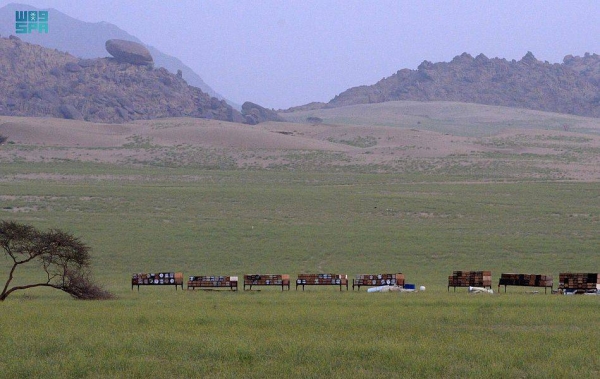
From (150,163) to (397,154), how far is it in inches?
1054

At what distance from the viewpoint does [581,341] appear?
556 inches

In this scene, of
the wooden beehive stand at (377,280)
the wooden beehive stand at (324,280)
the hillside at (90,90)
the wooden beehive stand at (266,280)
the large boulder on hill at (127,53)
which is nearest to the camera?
the wooden beehive stand at (377,280)

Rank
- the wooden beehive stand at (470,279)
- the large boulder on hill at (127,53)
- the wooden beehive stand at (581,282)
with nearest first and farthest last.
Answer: the wooden beehive stand at (581,282) → the wooden beehive stand at (470,279) → the large boulder on hill at (127,53)

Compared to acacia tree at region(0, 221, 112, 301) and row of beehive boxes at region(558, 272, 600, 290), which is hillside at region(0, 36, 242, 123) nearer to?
acacia tree at region(0, 221, 112, 301)

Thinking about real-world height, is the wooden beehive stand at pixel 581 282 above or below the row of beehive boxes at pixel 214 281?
above

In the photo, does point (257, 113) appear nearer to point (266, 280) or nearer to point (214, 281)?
point (266, 280)

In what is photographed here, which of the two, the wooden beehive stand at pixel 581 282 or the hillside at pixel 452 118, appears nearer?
the wooden beehive stand at pixel 581 282

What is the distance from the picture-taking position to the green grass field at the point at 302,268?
500 inches

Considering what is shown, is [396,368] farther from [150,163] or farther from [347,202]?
[150,163]

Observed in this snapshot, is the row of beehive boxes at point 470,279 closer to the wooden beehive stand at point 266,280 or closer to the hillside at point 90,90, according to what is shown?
the wooden beehive stand at point 266,280

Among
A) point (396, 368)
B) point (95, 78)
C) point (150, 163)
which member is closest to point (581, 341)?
point (396, 368)
